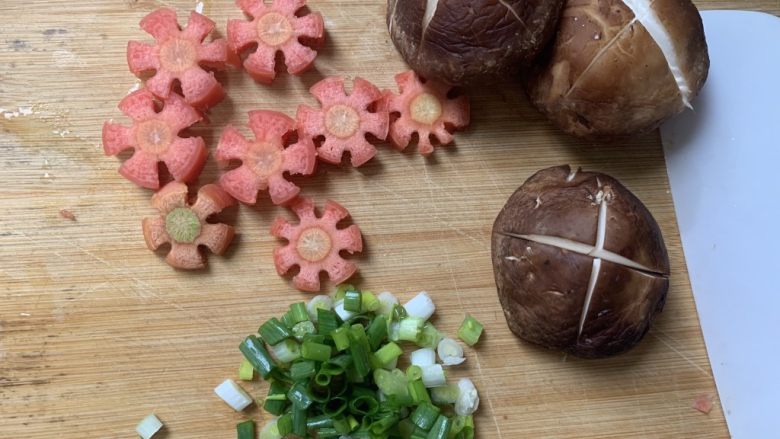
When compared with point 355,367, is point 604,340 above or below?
above

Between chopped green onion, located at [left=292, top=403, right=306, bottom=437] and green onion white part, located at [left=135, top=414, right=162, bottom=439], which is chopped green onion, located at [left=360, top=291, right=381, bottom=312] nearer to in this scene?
chopped green onion, located at [left=292, top=403, right=306, bottom=437]

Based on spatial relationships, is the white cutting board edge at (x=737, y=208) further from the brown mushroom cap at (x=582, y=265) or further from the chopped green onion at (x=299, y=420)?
the chopped green onion at (x=299, y=420)

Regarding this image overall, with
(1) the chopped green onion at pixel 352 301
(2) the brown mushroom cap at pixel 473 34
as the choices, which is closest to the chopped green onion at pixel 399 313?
(1) the chopped green onion at pixel 352 301

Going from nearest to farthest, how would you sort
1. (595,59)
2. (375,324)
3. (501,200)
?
1. (595,59)
2. (375,324)
3. (501,200)

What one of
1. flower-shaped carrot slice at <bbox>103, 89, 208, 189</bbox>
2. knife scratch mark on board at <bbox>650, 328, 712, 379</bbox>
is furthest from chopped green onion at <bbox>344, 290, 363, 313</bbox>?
knife scratch mark on board at <bbox>650, 328, 712, 379</bbox>

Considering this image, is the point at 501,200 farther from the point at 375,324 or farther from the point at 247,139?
the point at 247,139

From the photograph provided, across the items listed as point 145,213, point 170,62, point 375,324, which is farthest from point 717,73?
point 145,213
